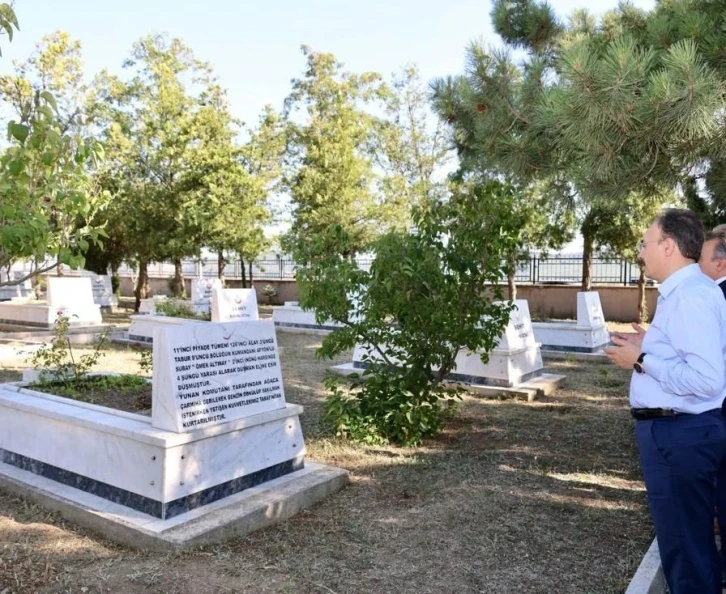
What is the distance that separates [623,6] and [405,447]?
4798 millimetres

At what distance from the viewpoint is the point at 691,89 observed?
3734mm

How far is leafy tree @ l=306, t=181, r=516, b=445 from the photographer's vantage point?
581 centimetres

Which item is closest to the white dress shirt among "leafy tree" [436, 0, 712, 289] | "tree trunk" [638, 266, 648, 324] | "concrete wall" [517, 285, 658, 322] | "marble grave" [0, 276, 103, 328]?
"leafy tree" [436, 0, 712, 289]

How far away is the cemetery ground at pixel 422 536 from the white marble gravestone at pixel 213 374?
826 millimetres

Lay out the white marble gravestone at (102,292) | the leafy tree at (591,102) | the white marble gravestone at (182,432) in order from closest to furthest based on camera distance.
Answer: the leafy tree at (591,102)
the white marble gravestone at (182,432)
the white marble gravestone at (102,292)

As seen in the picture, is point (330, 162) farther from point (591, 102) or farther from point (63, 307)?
point (591, 102)

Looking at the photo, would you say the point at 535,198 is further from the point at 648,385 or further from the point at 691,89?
the point at 648,385

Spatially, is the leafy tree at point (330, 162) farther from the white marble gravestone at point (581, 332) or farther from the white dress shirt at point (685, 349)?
the white dress shirt at point (685, 349)

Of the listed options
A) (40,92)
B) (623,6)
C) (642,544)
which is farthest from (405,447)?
(623,6)

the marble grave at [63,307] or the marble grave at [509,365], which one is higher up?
the marble grave at [63,307]

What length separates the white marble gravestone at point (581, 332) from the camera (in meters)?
12.2

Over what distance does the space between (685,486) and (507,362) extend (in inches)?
236

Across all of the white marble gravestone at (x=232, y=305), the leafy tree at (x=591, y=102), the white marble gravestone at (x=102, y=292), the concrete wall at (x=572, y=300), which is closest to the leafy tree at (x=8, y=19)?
the leafy tree at (x=591, y=102)

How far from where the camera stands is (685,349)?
8.34 feet
